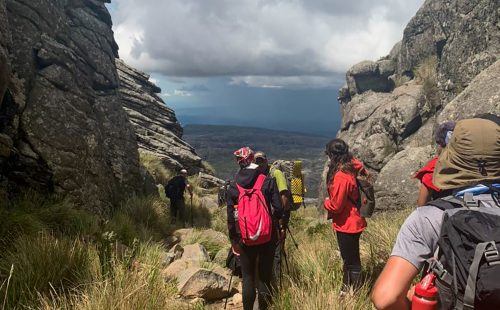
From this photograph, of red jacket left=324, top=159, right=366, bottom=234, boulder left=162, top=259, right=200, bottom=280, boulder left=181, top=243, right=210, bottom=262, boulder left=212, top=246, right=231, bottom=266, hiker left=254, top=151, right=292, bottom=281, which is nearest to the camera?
red jacket left=324, top=159, right=366, bottom=234

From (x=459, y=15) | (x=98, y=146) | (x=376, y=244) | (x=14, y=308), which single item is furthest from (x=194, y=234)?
(x=459, y=15)

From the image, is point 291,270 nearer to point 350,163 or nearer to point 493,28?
point 350,163

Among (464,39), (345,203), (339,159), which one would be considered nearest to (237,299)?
(345,203)

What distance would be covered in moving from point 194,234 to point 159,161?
39.0 feet

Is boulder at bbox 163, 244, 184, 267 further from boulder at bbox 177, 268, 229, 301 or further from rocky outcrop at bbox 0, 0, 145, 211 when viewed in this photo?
rocky outcrop at bbox 0, 0, 145, 211

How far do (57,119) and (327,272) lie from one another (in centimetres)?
792

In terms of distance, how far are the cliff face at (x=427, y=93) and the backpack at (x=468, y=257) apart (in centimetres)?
1142

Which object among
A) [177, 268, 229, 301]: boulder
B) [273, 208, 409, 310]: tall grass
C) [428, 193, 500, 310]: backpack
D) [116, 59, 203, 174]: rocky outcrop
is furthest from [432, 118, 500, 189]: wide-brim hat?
[116, 59, 203, 174]: rocky outcrop

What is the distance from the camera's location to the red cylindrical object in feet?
7.02

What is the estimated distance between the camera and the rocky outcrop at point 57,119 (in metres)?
9.43

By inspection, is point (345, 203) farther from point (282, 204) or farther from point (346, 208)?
point (282, 204)

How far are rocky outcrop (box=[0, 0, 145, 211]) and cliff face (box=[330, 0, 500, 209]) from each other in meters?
10.4

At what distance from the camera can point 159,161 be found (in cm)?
2192

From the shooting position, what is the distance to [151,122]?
85.8ft
